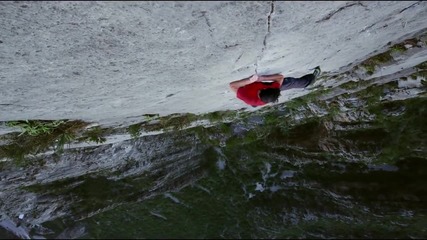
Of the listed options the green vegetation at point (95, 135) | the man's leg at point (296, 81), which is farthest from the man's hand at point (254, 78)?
the green vegetation at point (95, 135)

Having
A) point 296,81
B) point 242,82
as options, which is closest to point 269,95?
point 242,82

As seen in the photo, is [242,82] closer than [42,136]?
Yes

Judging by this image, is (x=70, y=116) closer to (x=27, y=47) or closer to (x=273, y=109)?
(x=27, y=47)

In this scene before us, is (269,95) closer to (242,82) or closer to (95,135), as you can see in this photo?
(242,82)

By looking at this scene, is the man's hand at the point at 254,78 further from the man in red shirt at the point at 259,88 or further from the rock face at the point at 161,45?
the rock face at the point at 161,45

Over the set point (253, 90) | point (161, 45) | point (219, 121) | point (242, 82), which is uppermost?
point (161, 45)

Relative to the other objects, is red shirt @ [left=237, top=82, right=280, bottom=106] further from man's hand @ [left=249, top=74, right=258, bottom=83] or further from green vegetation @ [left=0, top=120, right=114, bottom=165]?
green vegetation @ [left=0, top=120, right=114, bottom=165]
